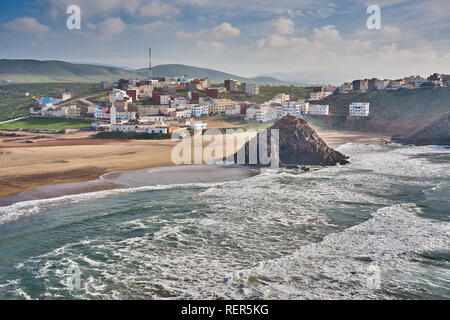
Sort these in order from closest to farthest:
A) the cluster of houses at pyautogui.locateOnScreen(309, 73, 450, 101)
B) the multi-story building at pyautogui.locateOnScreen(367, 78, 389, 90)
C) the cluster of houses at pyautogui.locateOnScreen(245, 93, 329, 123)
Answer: the cluster of houses at pyautogui.locateOnScreen(245, 93, 329, 123), the cluster of houses at pyautogui.locateOnScreen(309, 73, 450, 101), the multi-story building at pyautogui.locateOnScreen(367, 78, 389, 90)

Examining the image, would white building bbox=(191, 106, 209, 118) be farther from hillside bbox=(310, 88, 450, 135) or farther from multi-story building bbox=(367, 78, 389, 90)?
multi-story building bbox=(367, 78, 389, 90)

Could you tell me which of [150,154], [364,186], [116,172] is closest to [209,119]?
[150,154]

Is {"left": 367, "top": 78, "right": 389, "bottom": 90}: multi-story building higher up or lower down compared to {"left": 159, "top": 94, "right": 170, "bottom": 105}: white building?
higher up

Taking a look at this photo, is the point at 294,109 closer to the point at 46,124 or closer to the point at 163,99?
the point at 163,99

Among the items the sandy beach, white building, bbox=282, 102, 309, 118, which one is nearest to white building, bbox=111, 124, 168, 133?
the sandy beach

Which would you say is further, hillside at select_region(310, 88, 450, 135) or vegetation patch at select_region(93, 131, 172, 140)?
hillside at select_region(310, 88, 450, 135)

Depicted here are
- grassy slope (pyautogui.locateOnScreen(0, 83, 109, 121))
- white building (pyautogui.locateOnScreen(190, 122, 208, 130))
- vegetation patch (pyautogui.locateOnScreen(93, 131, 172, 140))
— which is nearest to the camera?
vegetation patch (pyautogui.locateOnScreen(93, 131, 172, 140))

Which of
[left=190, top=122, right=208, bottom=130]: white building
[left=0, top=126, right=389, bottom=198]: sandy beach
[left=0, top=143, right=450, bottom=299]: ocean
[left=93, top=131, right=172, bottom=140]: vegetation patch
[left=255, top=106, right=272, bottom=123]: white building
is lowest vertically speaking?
[left=0, top=143, right=450, bottom=299]: ocean
